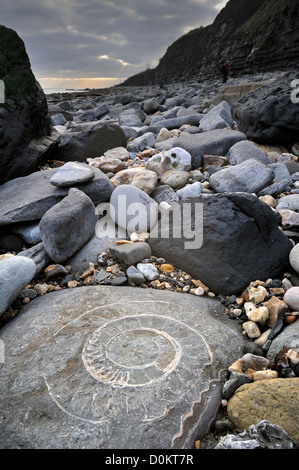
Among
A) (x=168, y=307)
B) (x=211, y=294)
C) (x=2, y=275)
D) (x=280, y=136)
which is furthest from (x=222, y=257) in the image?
(x=280, y=136)

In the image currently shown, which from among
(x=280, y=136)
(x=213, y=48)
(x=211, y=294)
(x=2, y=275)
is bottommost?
(x=211, y=294)

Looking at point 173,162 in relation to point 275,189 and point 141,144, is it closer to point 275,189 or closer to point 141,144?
point 275,189

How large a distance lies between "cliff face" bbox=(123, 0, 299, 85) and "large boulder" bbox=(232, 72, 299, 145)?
16.6 metres

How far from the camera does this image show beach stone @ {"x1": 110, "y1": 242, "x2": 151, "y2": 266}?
2.85m

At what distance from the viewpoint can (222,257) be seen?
9.06ft

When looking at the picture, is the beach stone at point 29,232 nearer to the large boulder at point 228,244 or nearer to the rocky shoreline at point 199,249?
the rocky shoreline at point 199,249

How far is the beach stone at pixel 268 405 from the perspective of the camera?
4.99 ft

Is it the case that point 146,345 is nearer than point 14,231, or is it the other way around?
point 146,345

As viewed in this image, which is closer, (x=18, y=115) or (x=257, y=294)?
(x=257, y=294)

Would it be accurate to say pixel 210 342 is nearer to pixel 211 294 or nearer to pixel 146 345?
pixel 146 345

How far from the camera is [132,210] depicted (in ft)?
10.9

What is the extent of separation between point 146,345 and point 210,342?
40 cm

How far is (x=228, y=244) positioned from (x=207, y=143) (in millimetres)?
2500

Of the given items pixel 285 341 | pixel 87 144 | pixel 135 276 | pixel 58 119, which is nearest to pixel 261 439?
pixel 285 341
